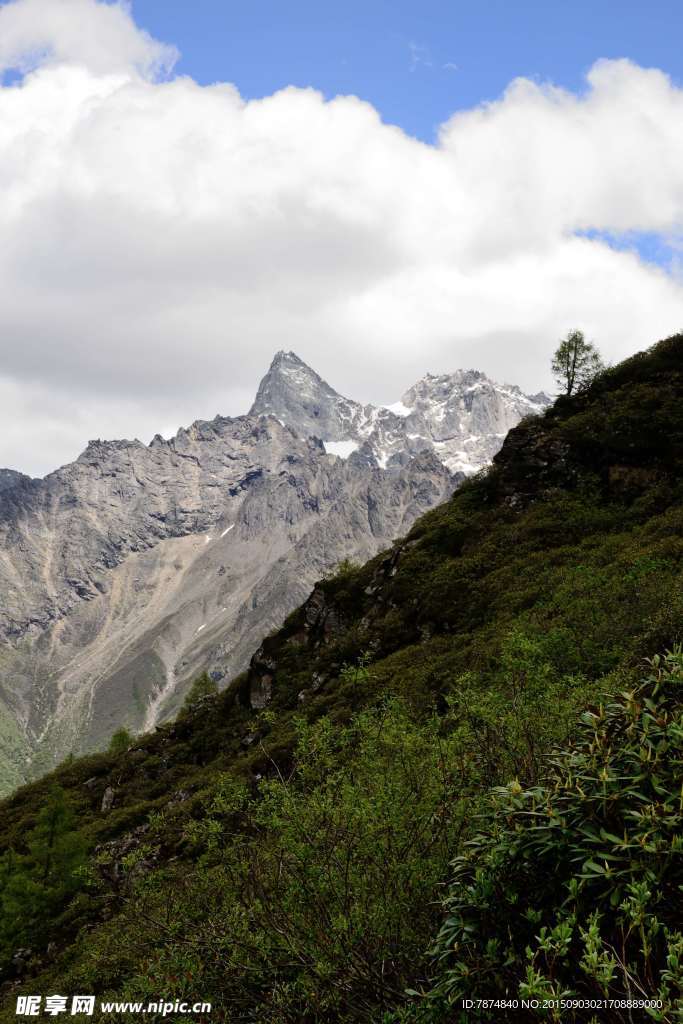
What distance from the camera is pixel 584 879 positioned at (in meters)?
5.33

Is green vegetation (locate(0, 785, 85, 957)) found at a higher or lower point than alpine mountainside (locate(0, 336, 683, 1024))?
lower

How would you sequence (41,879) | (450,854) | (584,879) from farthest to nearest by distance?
(41,879)
(450,854)
(584,879)

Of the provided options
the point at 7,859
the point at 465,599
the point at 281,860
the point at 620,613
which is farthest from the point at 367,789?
the point at 7,859

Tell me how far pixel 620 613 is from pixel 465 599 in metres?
13.9

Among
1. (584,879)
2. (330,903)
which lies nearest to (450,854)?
(330,903)

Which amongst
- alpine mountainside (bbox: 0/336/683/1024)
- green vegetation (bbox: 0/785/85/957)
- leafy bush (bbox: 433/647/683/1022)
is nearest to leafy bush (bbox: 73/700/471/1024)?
alpine mountainside (bbox: 0/336/683/1024)

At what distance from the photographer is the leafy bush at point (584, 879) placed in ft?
16.5

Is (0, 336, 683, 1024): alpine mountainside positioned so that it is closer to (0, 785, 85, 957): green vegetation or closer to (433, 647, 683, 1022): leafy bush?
(433, 647, 683, 1022): leafy bush

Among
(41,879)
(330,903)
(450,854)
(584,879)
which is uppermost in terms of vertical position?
(584,879)

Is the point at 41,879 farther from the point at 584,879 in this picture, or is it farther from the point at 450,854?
the point at 584,879

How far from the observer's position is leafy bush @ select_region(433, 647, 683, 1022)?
5.03m

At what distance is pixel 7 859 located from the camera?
39.5m

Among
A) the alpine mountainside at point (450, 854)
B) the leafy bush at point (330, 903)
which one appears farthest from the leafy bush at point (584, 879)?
the leafy bush at point (330, 903)

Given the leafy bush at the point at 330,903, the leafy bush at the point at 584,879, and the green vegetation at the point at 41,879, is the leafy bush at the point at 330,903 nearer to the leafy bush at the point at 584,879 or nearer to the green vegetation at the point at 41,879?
the leafy bush at the point at 584,879
